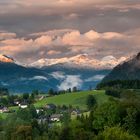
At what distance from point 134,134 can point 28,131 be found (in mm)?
34815

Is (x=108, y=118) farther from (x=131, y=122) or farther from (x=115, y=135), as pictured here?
(x=115, y=135)

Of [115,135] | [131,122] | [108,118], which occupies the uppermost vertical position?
[108,118]

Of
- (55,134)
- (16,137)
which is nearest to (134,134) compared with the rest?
(55,134)

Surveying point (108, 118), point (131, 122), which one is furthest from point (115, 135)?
point (108, 118)

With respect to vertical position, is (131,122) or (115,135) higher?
(131,122)

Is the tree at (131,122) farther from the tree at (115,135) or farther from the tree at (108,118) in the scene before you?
the tree at (115,135)

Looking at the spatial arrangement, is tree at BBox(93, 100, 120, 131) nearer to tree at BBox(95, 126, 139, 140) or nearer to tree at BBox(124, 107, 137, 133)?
tree at BBox(124, 107, 137, 133)

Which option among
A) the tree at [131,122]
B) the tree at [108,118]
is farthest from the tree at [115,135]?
the tree at [108,118]

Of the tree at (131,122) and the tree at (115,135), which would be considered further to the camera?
the tree at (131,122)

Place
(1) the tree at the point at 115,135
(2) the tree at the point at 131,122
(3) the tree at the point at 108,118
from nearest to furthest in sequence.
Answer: (1) the tree at the point at 115,135, (2) the tree at the point at 131,122, (3) the tree at the point at 108,118

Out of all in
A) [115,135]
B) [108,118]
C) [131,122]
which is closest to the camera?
[115,135]

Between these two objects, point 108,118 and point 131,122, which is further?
point 108,118

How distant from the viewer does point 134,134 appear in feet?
445

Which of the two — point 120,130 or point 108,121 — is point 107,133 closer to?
point 120,130
